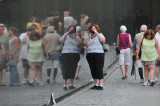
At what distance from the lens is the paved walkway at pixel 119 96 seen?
11.2 metres

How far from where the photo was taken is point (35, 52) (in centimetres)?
927

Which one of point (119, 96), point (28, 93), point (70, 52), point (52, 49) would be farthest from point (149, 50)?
point (28, 93)

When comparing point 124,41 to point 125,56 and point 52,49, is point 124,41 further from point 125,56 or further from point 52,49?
point 52,49

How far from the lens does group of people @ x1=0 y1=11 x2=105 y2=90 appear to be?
8.07 m

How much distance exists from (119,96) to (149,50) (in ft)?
10.5

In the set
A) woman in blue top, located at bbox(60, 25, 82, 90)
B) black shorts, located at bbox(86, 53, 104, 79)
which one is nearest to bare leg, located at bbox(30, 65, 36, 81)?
woman in blue top, located at bbox(60, 25, 82, 90)

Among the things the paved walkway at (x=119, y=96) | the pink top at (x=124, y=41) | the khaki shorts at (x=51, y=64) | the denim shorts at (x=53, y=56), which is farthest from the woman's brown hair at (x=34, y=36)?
the pink top at (x=124, y=41)

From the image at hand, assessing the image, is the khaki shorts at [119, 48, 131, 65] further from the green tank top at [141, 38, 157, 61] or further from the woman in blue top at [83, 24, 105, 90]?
the woman in blue top at [83, 24, 105, 90]

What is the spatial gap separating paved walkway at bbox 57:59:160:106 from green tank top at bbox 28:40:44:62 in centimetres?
178

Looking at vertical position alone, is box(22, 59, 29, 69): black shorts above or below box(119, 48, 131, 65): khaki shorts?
above

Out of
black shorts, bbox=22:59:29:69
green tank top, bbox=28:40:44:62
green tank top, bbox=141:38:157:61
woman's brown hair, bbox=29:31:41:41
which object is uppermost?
woman's brown hair, bbox=29:31:41:41

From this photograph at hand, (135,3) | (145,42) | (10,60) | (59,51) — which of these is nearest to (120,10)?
(135,3)

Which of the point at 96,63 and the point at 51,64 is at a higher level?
the point at 51,64

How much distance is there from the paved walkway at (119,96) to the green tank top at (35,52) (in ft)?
5.83
